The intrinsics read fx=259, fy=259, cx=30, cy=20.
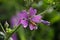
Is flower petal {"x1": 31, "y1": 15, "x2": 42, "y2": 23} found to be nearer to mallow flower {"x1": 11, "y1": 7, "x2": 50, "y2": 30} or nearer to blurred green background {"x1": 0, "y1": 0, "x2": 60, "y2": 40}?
mallow flower {"x1": 11, "y1": 7, "x2": 50, "y2": 30}

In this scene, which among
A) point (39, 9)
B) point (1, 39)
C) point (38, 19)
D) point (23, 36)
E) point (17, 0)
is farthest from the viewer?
point (17, 0)

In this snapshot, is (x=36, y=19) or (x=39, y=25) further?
(x=39, y=25)

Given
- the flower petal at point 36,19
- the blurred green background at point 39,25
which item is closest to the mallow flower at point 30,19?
the flower petal at point 36,19

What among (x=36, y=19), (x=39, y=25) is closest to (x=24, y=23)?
(x=36, y=19)

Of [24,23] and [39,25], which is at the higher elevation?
[24,23]

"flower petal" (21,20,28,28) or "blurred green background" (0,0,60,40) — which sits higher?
"flower petal" (21,20,28,28)

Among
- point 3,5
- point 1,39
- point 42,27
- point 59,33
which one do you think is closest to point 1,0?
point 3,5

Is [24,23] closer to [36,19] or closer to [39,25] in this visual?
[36,19]

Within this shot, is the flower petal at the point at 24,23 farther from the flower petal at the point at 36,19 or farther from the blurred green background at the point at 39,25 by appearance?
the blurred green background at the point at 39,25

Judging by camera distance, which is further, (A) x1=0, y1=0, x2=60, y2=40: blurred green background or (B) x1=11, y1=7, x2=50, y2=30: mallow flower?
(A) x1=0, y1=0, x2=60, y2=40: blurred green background

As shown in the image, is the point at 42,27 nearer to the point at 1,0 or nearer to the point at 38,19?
the point at 1,0

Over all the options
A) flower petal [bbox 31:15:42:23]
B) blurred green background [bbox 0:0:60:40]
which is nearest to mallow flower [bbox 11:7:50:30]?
flower petal [bbox 31:15:42:23]
